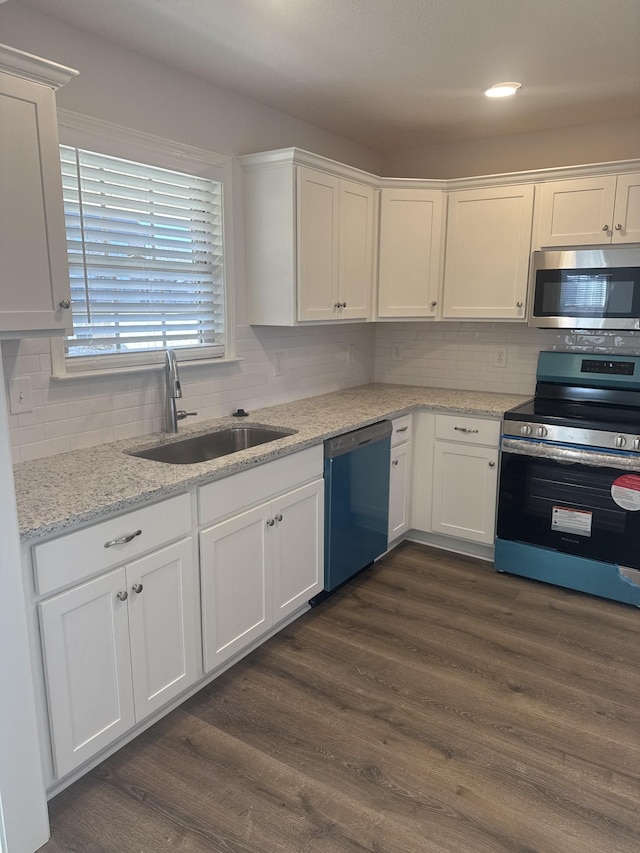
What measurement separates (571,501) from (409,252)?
1.76 m

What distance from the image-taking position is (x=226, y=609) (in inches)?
91.8

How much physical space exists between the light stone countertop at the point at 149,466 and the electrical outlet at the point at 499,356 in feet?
1.22

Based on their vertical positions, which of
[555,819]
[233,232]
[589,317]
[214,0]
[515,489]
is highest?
[214,0]

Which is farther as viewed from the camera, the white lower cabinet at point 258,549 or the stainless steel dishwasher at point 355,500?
the stainless steel dishwasher at point 355,500

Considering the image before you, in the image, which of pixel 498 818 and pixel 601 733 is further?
pixel 601 733

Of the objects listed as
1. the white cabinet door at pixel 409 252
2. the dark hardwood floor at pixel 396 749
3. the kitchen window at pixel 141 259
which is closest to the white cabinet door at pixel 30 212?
the kitchen window at pixel 141 259

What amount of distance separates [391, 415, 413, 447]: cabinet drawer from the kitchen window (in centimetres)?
106

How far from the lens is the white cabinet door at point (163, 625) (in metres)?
1.95

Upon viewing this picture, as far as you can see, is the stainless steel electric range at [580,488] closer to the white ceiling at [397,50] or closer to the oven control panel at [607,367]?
the oven control panel at [607,367]

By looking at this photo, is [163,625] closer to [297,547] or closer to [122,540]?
[122,540]

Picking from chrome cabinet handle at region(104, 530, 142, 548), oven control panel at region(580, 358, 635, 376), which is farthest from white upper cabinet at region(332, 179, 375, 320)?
chrome cabinet handle at region(104, 530, 142, 548)

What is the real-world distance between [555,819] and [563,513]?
1615mm

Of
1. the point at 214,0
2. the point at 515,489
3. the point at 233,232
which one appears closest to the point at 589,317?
the point at 515,489

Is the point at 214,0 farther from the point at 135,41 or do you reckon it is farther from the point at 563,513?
the point at 563,513
